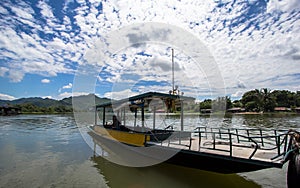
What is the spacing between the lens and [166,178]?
810 cm

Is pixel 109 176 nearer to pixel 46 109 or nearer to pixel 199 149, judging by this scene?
pixel 199 149

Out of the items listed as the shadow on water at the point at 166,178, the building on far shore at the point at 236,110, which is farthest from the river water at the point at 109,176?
the building on far shore at the point at 236,110

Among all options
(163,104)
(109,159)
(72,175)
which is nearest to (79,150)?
(109,159)

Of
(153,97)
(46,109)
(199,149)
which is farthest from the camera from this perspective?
(46,109)

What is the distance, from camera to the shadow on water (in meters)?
7.46

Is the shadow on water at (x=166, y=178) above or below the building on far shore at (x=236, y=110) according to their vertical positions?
below

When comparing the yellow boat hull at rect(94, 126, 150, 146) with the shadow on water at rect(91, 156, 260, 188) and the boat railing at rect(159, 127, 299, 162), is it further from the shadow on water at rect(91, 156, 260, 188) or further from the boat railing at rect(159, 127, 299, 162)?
the shadow on water at rect(91, 156, 260, 188)

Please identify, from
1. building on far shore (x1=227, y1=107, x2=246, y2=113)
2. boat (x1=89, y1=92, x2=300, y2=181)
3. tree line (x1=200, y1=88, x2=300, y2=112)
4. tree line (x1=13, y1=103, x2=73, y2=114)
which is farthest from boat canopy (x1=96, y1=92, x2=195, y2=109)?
tree line (x1=13, y1=103, x2=73, y2=114)

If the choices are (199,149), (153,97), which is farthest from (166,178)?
(153,97)

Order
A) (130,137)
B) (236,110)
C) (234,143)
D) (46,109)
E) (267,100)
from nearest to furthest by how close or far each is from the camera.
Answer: (234,143) → (130,137) → (267,100) → (236,110) → (46,109)

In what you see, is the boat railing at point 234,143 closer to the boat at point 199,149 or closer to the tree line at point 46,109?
the boat at point 199,149

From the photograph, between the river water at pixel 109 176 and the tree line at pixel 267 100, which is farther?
the tree line at pixel 267 100

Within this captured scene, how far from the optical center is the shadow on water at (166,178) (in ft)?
24.5

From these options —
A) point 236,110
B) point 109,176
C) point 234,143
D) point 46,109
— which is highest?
point 46,109
